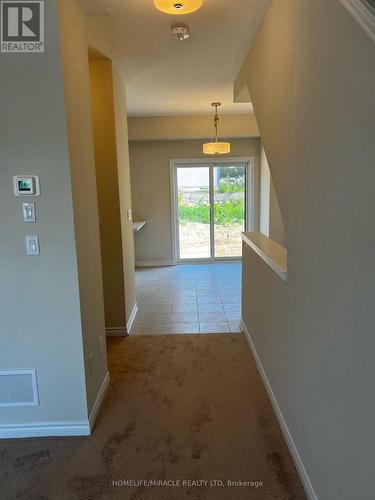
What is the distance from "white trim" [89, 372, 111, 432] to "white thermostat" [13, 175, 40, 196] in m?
1.39

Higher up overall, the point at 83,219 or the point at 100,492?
the point at 83,219

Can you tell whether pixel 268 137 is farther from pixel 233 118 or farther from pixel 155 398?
pixel 233 118

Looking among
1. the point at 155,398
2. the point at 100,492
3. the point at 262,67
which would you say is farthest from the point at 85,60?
the point at 100,492

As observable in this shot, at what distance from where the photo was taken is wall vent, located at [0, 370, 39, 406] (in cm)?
200

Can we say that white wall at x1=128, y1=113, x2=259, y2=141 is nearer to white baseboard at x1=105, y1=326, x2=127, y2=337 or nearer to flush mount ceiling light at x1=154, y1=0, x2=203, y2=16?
white baseboard at x1=105, y1=326, x2=127, y2=337

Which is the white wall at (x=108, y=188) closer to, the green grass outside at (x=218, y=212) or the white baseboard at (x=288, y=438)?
the white baseboard at (x=288, y=438)

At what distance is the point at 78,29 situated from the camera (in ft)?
6.76

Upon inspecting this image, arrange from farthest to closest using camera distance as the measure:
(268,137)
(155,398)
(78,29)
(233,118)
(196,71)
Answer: (233,118) → (196,71) → (155,398) → (268,137) → (78,29)

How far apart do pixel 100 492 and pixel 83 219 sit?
1.44 m

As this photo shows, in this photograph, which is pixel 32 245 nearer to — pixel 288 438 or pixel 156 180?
pixel 288 438

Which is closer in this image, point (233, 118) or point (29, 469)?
point (29, 469)

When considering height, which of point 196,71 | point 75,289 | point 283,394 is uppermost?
point 196,71

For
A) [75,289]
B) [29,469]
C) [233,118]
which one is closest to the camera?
[29,469]

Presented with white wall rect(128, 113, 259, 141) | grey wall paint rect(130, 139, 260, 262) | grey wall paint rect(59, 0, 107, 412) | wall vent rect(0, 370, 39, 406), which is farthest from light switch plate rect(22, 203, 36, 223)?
grey wall paint rect(130, 139, 260, 262)
